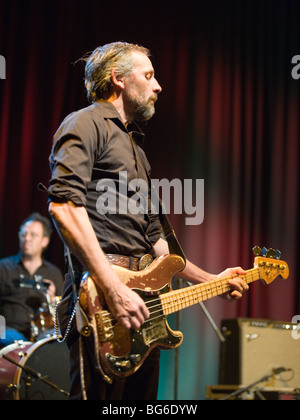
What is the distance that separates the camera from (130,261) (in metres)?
2.08

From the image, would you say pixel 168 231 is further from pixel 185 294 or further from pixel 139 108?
pixel 139 108

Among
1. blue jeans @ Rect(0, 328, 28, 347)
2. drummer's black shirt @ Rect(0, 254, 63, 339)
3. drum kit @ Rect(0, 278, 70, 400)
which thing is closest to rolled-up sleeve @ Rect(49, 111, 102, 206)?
drum kit @ Rect(0, 278, 70, 400)

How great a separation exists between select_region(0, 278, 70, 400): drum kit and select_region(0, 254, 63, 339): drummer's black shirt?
0.73m

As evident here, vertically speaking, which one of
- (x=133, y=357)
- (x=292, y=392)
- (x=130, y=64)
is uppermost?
(x=130, y=64)

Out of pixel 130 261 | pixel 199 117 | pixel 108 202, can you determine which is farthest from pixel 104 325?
pixel 199 117

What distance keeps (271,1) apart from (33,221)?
3.78 m

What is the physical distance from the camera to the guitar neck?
7.05ft

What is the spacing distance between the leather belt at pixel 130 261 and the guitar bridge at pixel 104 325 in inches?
9.4

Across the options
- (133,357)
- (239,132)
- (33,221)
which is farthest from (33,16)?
(133,357)

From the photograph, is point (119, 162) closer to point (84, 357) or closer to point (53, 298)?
point (84, 357)

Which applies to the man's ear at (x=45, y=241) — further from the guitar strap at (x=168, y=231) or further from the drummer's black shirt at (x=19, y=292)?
the guitar strap at (x=168, y=231)
